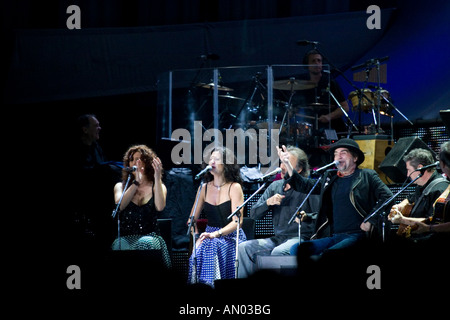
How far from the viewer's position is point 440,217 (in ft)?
14.6

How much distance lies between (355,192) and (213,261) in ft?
4.90

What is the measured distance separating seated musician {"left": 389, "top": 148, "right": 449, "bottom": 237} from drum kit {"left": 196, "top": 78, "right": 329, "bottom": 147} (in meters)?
2.28

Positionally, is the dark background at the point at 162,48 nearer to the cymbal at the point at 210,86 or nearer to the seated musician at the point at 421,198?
the cymbal at the point at 210,86

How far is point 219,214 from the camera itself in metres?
5.70

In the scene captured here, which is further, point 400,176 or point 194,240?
point 400,176

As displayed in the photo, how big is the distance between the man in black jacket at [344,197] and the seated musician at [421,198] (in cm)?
21

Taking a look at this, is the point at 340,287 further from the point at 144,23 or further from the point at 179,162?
the point at 144,23

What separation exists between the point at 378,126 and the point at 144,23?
4.11 m

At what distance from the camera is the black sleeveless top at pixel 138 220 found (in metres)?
5.40

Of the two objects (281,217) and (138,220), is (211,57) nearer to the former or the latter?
(281,217)

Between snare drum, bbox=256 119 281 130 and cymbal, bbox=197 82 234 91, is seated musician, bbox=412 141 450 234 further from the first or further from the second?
cymbal, bbox=197 82 234 91

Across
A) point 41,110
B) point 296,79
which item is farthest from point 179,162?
point 41,110

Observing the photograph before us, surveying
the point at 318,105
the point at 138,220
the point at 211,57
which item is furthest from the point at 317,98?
the point at 138,220
